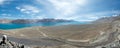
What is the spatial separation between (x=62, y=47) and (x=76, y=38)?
54.4m

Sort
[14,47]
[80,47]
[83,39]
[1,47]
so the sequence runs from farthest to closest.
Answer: [83,39] < [80,47] < [14,47] < [1,47]

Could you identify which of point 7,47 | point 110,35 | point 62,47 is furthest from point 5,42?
point 110,35

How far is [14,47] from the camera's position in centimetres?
3856

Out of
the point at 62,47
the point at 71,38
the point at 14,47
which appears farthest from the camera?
the point at 71,38

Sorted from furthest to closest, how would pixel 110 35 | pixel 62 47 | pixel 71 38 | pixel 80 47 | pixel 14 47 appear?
pixel 71 38, pixel 110 35, pixel 80 47, pixel 62 47, pixel 14 47

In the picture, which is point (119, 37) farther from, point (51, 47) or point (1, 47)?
point (1, 47)

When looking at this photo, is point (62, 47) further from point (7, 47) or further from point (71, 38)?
point (7, 47)

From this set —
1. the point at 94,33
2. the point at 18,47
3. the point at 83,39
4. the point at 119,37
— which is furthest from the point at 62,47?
the point at 18,47

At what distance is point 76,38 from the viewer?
573ft

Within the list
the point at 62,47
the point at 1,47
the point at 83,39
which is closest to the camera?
the point at 1,47

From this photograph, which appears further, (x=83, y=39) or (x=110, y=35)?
(x=83, y=39)

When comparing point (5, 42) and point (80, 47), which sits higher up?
point (5, 42)

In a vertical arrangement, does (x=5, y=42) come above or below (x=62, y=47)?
above

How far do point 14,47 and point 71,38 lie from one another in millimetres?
141309
